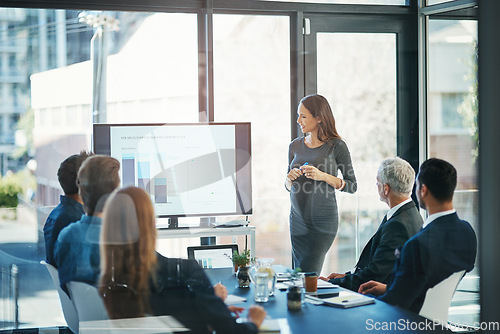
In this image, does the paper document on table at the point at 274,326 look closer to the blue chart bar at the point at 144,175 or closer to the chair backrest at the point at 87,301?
the chair backrest at the point at 87,301

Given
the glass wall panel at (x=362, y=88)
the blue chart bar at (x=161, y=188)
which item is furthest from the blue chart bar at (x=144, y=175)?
the glass wall panel at (x=362, y=88)

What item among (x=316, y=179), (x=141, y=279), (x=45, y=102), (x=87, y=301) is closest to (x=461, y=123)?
(x=141, y=279)

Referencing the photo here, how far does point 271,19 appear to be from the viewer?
4250mm

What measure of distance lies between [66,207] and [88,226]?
27 cm

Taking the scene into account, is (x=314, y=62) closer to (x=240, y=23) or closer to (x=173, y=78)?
(x=240, y=23)

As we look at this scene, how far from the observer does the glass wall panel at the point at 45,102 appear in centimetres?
347

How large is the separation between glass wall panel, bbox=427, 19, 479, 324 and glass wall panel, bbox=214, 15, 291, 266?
1.41 metres

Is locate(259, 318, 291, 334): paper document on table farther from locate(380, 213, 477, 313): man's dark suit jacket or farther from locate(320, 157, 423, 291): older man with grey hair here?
locate(320, 157, 423, 291): older man with grey hair

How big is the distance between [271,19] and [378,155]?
133 cm

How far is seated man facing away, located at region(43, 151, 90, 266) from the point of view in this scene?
6.58 ft

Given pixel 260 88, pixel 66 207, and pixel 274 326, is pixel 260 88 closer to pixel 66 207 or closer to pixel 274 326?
pixel 66 207

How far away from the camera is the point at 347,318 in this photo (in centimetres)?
200

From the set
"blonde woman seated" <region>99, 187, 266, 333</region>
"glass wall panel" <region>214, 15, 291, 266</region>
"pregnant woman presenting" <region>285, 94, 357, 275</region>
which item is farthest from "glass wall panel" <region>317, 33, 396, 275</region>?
"blonde woman seated" <region>99, 187, 266, 333</region>

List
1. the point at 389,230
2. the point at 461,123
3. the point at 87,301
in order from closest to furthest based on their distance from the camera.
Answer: the point at 87,301, the point at 461,123, the point at 389,230
